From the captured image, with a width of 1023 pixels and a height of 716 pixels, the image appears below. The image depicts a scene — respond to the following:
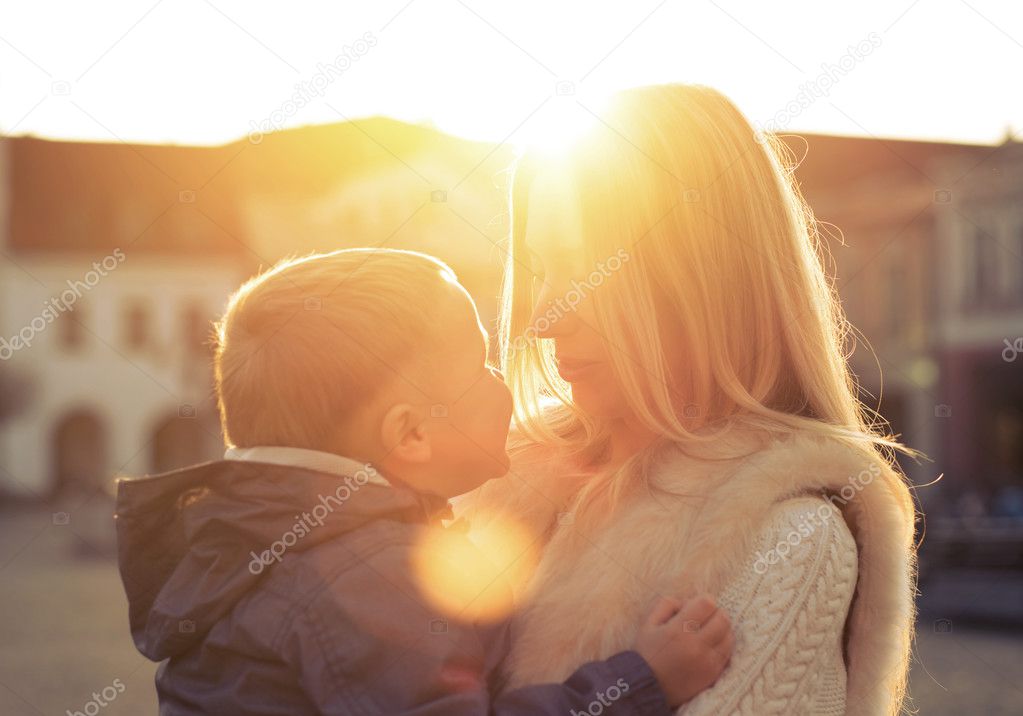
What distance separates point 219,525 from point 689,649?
767mm

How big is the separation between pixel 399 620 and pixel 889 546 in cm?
85

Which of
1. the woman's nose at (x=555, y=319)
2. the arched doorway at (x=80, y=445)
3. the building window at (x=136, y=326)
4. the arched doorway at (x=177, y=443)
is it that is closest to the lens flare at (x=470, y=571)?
the woman's nose at (x=555, y=319)

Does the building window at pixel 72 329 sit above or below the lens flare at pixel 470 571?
below

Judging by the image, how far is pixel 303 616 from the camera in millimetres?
1970

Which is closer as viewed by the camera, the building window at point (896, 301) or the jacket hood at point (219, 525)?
the jacket hood at point (219, 525)

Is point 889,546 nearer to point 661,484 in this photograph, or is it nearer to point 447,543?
point 661,484

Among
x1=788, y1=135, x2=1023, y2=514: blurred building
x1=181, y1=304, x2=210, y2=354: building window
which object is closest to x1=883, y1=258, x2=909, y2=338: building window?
x1=788, y1=135, x2=1023, y2=514: blurred building

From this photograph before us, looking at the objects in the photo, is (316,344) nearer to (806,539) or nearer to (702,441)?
(702,441)

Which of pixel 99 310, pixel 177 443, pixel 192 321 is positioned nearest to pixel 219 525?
pixel 177 443

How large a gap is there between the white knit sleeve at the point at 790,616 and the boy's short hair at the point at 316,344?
2.21ft

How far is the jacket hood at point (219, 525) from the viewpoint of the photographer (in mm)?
2047

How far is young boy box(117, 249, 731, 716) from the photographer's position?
1964 millimetres

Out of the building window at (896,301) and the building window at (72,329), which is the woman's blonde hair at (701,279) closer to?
the building window at (896,301)

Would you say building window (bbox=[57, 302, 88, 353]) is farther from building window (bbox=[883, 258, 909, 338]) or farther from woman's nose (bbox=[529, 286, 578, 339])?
woman's nose (bbox=[529, 286, 578, 339])
